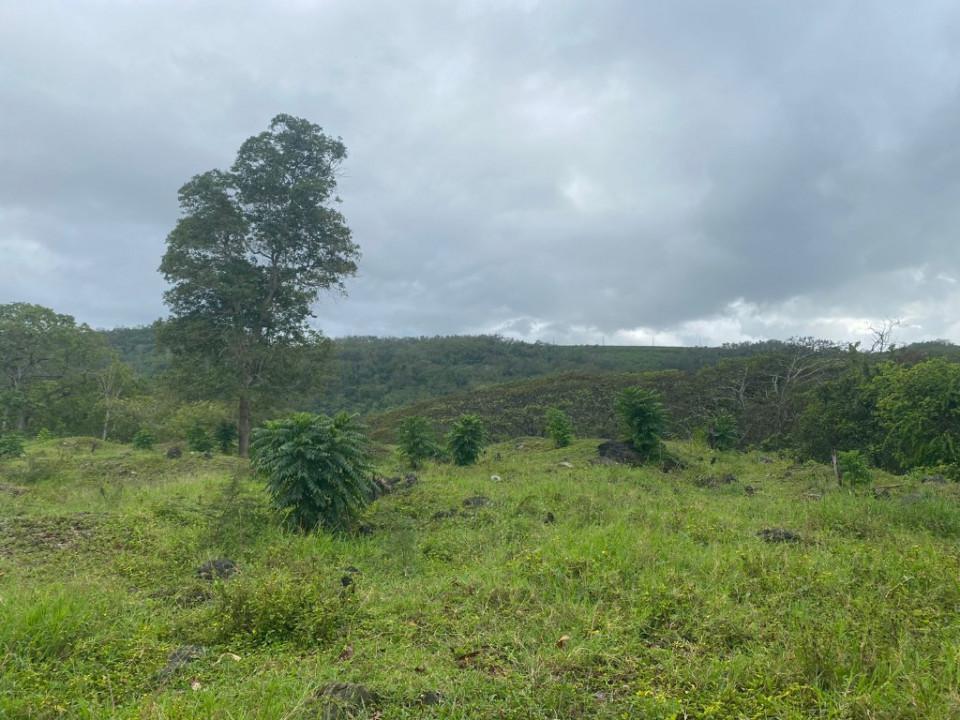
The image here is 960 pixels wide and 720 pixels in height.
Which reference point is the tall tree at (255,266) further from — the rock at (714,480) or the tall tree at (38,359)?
the tall tree at (38,359)

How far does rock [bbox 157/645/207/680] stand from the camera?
386cm

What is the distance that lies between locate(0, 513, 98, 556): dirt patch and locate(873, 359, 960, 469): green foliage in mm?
14135

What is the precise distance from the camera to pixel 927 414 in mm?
10914

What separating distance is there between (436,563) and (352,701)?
127 inches

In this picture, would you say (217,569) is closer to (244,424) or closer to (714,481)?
(714,481)

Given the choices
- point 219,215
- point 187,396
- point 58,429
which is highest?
point 219,215

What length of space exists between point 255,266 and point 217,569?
1473 centimetres

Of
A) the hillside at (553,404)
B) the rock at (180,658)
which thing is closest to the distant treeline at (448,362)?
the hillside at (553,404)

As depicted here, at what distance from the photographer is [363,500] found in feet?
28.3

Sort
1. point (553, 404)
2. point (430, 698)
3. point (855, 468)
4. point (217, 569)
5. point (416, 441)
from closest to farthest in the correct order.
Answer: point (430, 698), point (217, 569), point (855, 468), point (416, 441), point (553, 404)

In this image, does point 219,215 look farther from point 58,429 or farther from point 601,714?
point 58,429

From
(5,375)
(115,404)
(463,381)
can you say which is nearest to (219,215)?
(115,404)

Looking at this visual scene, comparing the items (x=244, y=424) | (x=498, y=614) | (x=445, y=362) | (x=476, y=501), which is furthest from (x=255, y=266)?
(x=445, y=362)

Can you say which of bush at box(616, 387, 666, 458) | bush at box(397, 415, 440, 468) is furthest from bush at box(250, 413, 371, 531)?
bush at box(616, 387, 666, 458)
